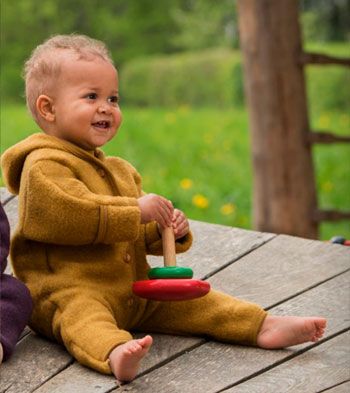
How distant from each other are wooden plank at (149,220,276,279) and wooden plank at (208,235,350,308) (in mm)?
27

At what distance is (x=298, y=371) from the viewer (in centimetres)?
216

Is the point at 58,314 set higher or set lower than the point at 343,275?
higher

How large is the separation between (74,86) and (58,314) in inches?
18.7

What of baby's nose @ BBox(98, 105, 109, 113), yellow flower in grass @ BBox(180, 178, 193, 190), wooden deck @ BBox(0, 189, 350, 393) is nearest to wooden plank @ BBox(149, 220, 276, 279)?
wooden deck @ BBox(0, 189, 350, 393)

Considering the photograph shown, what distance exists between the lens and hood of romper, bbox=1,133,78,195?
7.45ft

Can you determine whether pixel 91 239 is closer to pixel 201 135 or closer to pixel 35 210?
pixel 35 210

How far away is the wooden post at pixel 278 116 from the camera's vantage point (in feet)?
16.3

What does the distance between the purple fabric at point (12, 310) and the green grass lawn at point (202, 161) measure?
3717 millimetres

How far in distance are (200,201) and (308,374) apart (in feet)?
12.4

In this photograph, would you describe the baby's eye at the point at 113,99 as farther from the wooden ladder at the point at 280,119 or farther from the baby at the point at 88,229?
the wooden ladder at the point at 280,119

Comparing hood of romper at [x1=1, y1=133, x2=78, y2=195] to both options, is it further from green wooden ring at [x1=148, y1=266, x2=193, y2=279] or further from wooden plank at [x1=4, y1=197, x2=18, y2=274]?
wooden plank at [x1=4, y1=197, x2=18, y2=274]

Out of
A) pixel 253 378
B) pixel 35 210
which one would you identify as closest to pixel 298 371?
pixel 253 378

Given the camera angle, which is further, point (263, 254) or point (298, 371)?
point (263, 254)

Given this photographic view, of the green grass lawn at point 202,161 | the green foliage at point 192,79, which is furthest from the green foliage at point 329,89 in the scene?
the green grass lawn at point 202,161
